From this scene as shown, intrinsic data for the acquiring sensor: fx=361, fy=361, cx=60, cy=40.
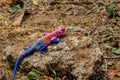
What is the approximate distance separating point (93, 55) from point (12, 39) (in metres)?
1.31

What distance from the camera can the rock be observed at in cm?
394

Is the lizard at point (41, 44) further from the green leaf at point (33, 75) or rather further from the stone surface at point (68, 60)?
the green leaf at point (33, 75)

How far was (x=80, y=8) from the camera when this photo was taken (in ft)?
19.3

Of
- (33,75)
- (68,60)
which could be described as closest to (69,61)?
(68,60)

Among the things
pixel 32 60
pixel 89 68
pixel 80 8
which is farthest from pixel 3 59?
pixel 80 8

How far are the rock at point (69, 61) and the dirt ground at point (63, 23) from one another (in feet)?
0.78

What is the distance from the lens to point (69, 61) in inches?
158

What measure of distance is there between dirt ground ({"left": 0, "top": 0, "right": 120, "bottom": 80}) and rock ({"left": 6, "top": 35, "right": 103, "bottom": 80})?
0.24 metres

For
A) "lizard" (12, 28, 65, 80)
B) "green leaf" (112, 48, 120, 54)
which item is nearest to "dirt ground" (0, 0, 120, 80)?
"green leaf" (112, 48, 120, 54)

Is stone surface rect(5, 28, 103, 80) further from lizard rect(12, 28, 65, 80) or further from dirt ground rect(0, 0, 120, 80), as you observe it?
dirt ground rect(0, 0, 120, 80)

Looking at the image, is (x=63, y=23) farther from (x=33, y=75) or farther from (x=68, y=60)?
(x=33, y=75)

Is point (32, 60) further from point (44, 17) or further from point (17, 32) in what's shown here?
point (44, 17)

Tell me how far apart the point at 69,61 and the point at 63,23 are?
1523 millimetres

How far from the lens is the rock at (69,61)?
3.94 meters
